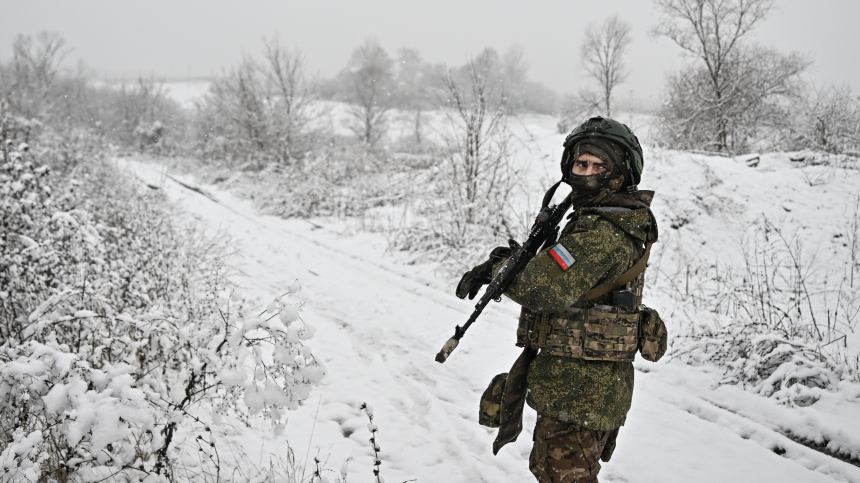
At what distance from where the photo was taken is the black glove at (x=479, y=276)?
2031mm

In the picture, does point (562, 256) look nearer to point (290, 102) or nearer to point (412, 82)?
point (290, 102)

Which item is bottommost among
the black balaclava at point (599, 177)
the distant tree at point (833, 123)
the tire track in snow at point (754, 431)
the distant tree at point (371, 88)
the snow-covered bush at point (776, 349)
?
the tire track in snow at point (754, 431)

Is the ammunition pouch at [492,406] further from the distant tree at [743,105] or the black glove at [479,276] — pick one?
the distant tree at [743,105]

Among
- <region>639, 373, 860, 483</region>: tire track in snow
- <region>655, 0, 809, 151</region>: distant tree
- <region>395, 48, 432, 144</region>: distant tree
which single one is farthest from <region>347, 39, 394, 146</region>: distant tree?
<region>639, 373, 860, 483</region>: tire track in snow

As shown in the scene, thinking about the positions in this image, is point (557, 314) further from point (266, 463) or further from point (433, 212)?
point (433, 212)

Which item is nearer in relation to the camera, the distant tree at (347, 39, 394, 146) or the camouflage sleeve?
the camouflage sleeve

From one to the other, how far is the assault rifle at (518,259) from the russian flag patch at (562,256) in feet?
0.70

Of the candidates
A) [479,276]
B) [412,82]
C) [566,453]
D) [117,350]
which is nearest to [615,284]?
[479,276]

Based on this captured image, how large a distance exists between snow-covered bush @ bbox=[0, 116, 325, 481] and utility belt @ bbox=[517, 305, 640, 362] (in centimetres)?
115

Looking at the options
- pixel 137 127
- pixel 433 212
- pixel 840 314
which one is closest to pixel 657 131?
pixel 433 212

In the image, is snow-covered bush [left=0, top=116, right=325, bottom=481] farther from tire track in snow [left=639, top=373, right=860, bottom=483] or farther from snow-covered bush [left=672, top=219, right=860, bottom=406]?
snow-covered bush [left=672, top=219, right=860, bottom=406]

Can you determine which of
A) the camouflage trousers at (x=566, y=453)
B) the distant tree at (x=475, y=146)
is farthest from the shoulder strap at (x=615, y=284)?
the distant tree at (x=475, y=146)

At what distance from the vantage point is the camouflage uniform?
166 centimetres

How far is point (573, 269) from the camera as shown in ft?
5.44
